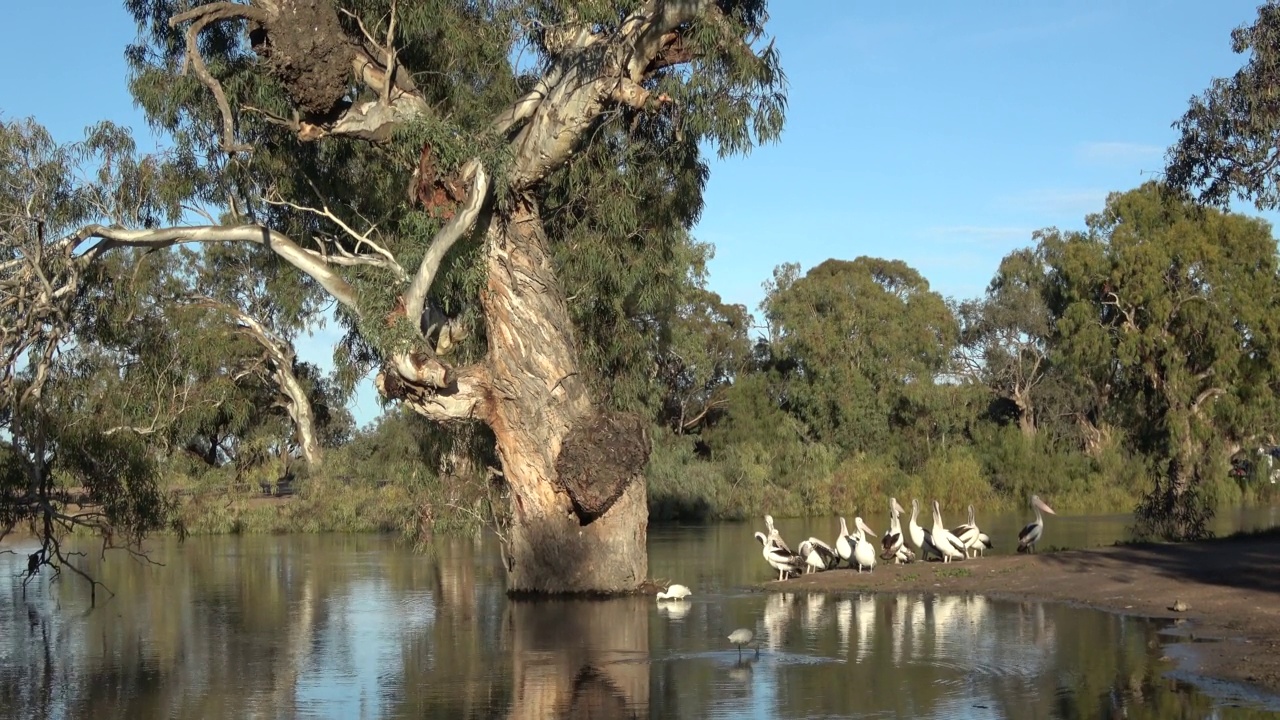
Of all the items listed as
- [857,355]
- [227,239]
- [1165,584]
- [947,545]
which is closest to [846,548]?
[947,545]

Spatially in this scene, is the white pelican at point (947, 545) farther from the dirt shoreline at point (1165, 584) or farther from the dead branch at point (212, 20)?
the dead branch at point (212, 20)

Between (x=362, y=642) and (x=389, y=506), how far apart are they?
781 inches

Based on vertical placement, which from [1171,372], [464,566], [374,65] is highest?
[374,65]

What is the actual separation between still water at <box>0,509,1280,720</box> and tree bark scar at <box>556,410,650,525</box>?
1.23 m

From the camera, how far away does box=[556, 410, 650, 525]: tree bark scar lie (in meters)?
16.0

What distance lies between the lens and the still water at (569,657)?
9523mm

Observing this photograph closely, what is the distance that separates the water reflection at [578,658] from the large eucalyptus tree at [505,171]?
1552 mm

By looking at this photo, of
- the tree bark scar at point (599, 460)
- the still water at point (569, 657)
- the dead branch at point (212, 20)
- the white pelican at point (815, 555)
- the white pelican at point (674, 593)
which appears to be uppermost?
the dead branch at point (212, 20)

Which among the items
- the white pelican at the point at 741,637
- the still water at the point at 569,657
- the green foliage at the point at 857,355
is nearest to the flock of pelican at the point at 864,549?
Answer: the still water at the point at 569,657

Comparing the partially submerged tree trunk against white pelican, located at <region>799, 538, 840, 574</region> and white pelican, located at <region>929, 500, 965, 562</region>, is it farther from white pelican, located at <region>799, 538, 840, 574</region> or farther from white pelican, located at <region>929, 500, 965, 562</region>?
white pelican, located at <region>929, 500, 965, 562</region>

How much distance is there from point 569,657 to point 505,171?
593cm

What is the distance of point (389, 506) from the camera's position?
32.9 metres

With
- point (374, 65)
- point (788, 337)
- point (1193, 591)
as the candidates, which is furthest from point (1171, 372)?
point (374, 65)

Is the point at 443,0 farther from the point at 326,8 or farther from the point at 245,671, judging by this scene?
the point at 245,671
